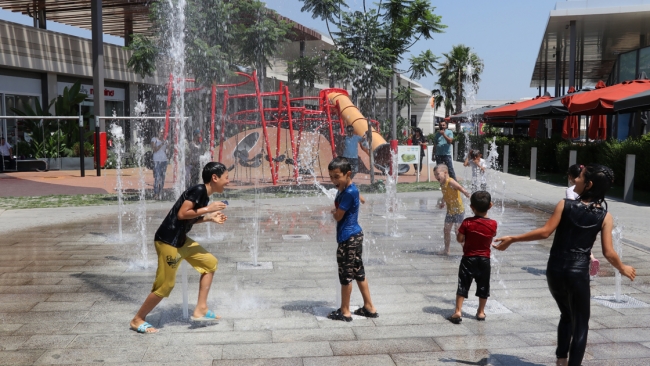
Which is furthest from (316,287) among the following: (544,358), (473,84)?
(473,84)

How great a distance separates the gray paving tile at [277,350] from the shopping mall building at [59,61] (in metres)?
19.6

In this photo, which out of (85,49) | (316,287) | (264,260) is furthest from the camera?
(85,49)

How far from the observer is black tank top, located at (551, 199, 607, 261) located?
3809 millimetres

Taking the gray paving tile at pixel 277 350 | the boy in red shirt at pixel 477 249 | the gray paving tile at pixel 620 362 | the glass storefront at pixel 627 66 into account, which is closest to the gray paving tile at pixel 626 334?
the gray paving tile at pixel 620 362

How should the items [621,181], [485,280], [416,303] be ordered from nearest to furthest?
[485,280], [416,303], [621,181]

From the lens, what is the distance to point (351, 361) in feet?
13.9

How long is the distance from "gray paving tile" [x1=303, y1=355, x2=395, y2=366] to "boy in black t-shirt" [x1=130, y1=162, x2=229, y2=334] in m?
1.24

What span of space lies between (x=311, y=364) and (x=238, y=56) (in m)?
20.6

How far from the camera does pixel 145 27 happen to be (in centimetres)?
3092

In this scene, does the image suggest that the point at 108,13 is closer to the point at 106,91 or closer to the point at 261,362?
the point at 106,91

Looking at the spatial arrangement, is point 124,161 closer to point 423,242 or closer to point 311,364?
point 423,242

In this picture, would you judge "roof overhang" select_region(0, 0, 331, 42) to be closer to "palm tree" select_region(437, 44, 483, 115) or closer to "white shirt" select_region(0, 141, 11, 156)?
"white shirt" select_region(0, 141, 11, 156)

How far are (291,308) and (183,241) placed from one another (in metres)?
1.20

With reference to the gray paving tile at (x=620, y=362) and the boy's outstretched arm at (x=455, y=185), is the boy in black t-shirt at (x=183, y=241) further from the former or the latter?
the boy's outstretched arm at (x=455, y=185)
